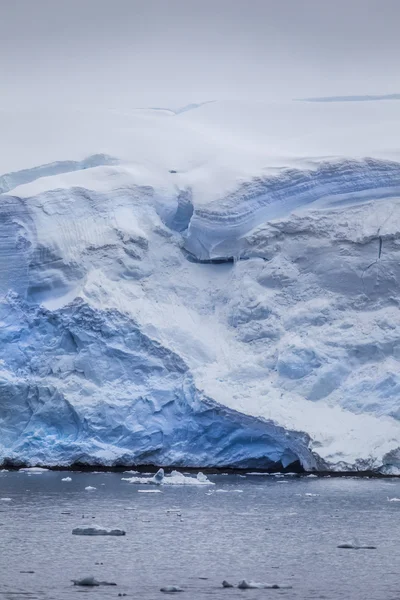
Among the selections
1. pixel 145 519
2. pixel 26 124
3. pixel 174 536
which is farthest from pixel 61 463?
pixel 26 124

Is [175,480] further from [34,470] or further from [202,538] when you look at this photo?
[202,538]

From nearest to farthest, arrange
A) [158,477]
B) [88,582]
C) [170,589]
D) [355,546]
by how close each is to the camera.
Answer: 1. [170,589]
2. [88,582]
3. [355,546]
4. [158,477]

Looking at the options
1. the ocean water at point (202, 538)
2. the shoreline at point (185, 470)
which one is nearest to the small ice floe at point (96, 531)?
the ocean water at point (202, 538)

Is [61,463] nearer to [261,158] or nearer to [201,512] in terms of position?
[201,512]

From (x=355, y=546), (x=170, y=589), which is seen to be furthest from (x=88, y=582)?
(x=355, y=546)

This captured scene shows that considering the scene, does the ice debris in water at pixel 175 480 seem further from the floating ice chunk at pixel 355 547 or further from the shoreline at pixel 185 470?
the floating ice chunk at pixel 355 547

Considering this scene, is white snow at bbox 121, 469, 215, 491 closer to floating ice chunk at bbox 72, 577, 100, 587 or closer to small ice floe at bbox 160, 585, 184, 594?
floating ice chunk at bbox 72, 577, 100, 587
